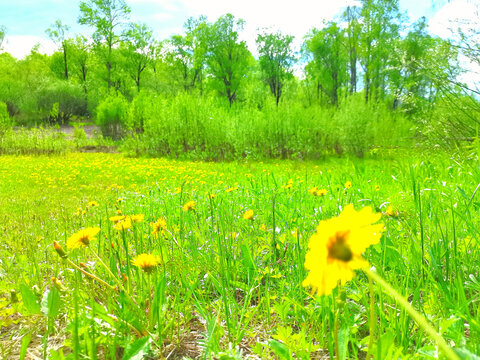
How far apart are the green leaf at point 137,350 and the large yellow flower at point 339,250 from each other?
23.4 inches

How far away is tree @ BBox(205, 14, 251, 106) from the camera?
24.2m

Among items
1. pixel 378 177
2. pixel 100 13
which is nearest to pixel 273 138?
pixel 378 177

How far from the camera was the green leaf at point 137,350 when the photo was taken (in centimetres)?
75

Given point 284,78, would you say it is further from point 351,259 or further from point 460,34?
point 351,259

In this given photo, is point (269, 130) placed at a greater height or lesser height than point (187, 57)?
lesser

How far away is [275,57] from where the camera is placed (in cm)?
2436

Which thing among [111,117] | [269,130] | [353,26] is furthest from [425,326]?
[353,26]

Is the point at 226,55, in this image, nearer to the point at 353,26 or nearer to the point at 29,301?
the point at 353,26

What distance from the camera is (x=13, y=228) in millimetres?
2775

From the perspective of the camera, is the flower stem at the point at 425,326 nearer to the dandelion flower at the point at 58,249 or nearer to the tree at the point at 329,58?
the dandelion flower at the point at 58,249

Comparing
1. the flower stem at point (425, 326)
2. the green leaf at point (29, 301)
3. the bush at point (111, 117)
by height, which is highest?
the bush at point (111, 117)

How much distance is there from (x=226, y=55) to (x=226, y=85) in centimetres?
239

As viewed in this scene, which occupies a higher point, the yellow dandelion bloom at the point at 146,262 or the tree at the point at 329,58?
the tree at the point at 329,58

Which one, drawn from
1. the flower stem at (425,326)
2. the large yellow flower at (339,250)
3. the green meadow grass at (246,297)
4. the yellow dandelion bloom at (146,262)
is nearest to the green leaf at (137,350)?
the green meadow grass at (246,297)
